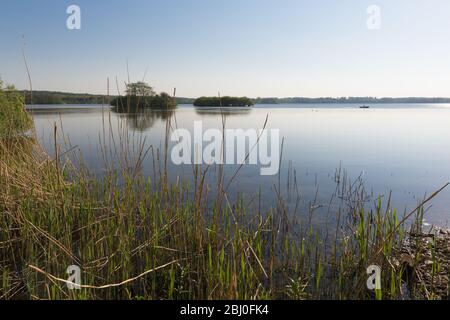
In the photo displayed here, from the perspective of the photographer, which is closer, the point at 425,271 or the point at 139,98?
the point at 425,271

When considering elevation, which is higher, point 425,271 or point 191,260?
point 191,260

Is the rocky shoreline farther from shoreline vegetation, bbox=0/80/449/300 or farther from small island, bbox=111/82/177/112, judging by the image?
small island, bbox=111/82/177/112

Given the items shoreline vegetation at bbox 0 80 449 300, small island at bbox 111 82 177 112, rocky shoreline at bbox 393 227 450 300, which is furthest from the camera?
small island at bbox 111 82 177 112

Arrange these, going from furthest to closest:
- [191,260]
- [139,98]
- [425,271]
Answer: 1. [139,98]
2. [425,271]
3. [191,260]

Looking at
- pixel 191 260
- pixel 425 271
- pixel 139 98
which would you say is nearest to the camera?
pixel 191 260

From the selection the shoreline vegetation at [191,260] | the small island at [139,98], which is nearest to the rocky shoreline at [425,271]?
the shoreline vegetation at [191,260]

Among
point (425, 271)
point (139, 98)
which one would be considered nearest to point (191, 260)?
point (139, 98)

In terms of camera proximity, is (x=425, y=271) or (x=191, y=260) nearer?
(x=191, y=260)

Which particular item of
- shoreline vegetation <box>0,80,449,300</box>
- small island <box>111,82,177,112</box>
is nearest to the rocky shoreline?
shoreline vegetation <box>0,80,449,300</box>

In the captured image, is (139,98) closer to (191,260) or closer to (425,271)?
(191,260)

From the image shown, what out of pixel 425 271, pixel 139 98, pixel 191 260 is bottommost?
pixel 425 271

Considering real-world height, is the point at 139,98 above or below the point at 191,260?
above

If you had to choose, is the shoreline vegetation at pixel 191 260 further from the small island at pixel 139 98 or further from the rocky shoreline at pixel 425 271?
the small island at pixel 139 98

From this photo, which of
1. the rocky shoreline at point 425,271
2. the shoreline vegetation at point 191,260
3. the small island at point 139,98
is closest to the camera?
the shoreline vegetation at point 191,260
